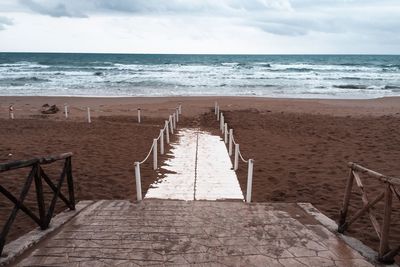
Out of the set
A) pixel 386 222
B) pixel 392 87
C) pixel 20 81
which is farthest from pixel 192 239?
pixel 20 81

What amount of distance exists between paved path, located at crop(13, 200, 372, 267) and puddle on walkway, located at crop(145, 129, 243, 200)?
1.29 m

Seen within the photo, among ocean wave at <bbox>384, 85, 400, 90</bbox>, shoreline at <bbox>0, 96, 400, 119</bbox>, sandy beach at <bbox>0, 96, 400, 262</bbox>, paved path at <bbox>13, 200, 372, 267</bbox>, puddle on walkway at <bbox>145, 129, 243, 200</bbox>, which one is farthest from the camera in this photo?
ocean wave at <bbox>384, 85, 400, 90</bbox>

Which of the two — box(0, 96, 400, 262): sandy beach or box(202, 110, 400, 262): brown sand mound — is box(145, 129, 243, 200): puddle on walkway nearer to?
box(0, 96, 400, 262): sandy beach

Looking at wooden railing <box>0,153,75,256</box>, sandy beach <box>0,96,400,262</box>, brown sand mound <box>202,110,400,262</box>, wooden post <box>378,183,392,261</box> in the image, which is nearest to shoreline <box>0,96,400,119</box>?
A: sandy beach <box>0,96,400,262</box>

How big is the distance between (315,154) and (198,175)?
4322 mm

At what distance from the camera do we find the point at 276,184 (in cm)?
893

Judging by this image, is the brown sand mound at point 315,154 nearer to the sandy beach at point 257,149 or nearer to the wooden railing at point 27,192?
the sandy beach at point 257,149

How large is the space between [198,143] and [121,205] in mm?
6652

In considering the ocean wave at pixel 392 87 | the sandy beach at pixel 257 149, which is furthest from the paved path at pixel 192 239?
the ocean wave at pixel 392 87

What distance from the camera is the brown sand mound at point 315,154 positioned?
7984 millimetres

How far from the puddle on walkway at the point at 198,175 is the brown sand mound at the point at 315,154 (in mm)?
490

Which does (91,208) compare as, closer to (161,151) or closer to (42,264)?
(42,264)

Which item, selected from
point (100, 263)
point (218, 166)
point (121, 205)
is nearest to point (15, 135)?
point (218, 166)

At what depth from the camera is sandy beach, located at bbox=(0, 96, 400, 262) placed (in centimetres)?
819
